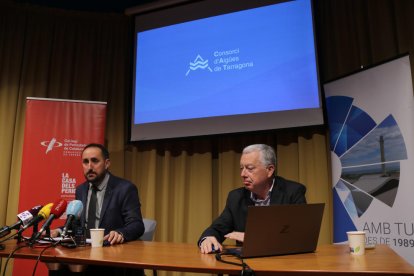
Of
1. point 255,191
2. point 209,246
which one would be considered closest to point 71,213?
point 209,246

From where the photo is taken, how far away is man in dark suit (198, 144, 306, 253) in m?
2.38

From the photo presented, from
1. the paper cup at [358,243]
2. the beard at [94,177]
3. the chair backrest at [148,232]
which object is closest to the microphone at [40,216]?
the beard at [94,177]

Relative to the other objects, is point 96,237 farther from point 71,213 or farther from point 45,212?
point 45,212

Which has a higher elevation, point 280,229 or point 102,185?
point 102,185

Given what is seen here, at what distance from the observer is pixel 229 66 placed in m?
3.79

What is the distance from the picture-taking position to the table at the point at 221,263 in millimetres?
1342

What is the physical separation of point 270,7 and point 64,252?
9.24 ft

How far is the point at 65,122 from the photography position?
4.04 metres

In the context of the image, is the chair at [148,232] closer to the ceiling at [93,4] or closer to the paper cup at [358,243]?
the paper cup at [358,243]

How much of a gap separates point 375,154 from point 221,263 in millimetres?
1856

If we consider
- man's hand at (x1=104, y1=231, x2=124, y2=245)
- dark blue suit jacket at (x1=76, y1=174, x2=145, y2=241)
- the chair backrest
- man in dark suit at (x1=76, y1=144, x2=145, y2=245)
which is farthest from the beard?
man's hand at (x1=104, y1=231, x2=124, y2=245)

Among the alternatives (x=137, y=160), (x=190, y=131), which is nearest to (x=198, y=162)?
(x=190, y=131)

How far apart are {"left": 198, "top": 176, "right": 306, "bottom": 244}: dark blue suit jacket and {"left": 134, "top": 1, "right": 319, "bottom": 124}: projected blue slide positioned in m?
1.21

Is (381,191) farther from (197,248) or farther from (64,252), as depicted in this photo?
(64,252)
